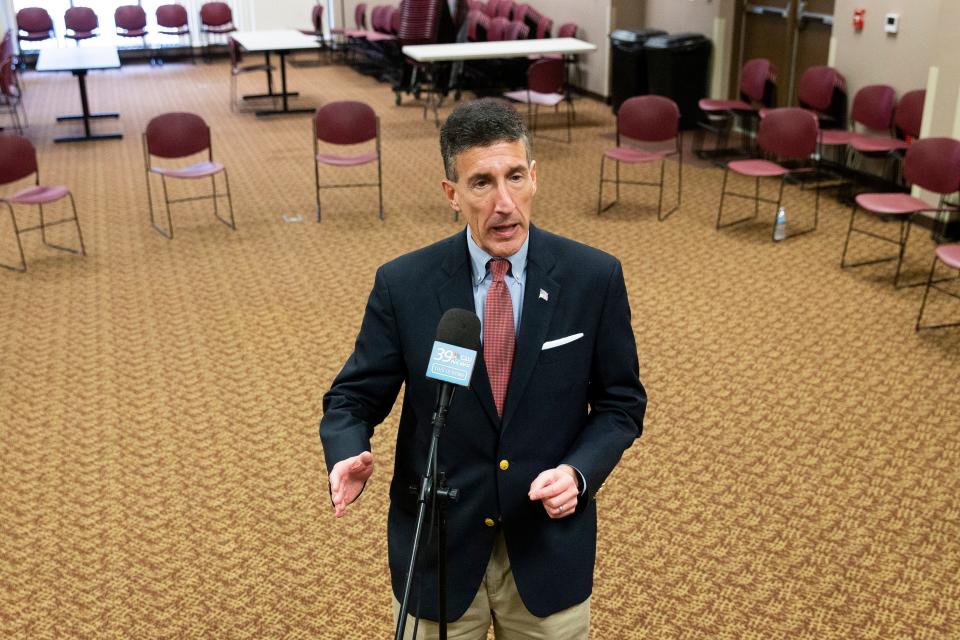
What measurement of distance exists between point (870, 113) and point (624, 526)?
5.76m

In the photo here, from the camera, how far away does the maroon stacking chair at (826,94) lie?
877 centimetres

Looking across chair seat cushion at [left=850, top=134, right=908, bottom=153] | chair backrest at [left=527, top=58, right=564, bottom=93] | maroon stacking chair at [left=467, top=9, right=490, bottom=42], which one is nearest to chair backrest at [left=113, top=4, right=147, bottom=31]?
maroon stacking chair at [left=467, top=9, right=490, bottom=42]

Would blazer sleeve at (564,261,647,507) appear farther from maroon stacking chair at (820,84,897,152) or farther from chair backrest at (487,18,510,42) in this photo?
chair backrest at (487,18,510,42)

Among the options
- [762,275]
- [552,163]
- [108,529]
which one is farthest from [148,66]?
[108,529]

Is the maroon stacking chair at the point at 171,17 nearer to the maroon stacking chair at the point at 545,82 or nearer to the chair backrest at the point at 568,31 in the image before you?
the chair backrest at the point at 568,31

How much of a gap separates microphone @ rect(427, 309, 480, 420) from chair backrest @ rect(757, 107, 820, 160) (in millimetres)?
6584

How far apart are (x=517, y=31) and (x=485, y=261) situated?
11.6 meters

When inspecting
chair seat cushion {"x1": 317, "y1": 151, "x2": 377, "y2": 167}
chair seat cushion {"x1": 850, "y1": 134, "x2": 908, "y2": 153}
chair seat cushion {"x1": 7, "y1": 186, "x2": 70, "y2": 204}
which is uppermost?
chair seat cushion {"x1": 850, "y1": 134, "x2": 908, "y2": 153}

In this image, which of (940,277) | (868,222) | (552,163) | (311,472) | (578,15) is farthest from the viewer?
(578,15)

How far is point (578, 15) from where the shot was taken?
43.3 feet

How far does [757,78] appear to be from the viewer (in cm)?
959

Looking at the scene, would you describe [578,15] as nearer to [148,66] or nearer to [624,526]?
[148,66]

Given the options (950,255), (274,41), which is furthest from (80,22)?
(950,255)

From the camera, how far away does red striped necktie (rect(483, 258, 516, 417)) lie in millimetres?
1850
